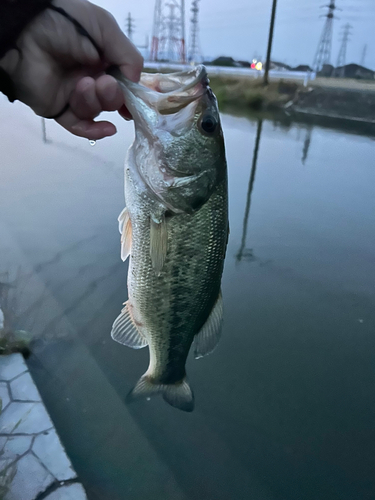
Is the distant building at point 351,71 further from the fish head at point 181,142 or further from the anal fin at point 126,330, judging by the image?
the anal fin at point 126,330

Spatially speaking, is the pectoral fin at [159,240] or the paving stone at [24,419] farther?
the paving stone at [24,419]

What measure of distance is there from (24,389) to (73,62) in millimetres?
1685

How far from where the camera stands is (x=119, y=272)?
3.20 metres

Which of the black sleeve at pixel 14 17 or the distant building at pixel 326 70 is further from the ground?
the distant building at pixel 326 70

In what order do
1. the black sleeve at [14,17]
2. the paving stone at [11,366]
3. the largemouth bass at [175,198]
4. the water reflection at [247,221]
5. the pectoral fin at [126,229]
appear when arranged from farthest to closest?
the water reflection at [247,221] → the paving stone at [11,366] → the pectoral fin at [126,229] → the largemouth bass at [175,198] → the black sleeve at [14,17]

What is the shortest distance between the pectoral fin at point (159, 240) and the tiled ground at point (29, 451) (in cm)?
116

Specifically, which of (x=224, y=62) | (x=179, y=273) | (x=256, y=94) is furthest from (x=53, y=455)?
(x=224, y=62)

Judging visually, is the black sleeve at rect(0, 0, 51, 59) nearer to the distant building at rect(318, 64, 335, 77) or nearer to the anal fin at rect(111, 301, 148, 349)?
the anal fin at rect(111, 301, 148, 349)

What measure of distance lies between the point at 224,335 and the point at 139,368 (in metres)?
0.69

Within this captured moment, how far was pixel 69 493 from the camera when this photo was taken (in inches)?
58.7

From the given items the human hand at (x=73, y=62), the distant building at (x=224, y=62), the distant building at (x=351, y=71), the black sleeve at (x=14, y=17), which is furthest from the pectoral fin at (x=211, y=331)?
the distant building at (x=224, y=62)

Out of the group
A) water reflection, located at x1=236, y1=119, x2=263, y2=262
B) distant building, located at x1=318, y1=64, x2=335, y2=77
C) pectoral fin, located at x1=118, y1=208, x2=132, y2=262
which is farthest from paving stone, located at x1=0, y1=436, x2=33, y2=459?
distant building, located at x1=318, y1=64, x2=335, y2=77

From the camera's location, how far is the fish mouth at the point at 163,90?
98 cm

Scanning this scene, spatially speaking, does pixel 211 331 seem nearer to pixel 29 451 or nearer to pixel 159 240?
pixel 159 240
